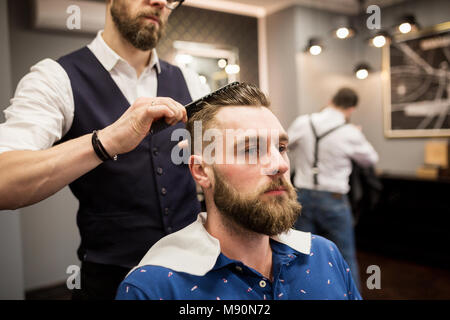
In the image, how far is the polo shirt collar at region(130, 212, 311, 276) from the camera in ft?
3.41

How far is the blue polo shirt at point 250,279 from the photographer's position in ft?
3.27

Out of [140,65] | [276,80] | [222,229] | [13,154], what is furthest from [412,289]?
[13,154]

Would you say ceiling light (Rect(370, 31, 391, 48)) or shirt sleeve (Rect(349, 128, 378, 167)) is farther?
ceiling light (Rect(370, 31, 391, 48))

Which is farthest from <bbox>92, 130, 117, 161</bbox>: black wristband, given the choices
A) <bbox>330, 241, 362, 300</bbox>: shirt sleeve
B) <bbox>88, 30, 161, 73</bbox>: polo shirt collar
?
<bbox>330, 241, 362, 300</bbox>: shirt sleeve

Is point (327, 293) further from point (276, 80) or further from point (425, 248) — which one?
point (276, 80)

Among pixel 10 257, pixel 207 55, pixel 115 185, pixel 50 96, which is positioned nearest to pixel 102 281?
pixel 115 185

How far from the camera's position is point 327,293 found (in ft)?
3.67

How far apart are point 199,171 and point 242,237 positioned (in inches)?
→ 9.8

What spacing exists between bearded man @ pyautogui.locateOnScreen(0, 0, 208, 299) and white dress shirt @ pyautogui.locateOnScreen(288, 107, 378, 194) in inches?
79.6

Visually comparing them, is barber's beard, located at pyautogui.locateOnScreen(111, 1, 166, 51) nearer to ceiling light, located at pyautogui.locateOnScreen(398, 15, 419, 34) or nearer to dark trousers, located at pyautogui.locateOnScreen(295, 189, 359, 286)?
dark trousers, located at pyautogui.locateOnScreen(295, 189, 359, 286)

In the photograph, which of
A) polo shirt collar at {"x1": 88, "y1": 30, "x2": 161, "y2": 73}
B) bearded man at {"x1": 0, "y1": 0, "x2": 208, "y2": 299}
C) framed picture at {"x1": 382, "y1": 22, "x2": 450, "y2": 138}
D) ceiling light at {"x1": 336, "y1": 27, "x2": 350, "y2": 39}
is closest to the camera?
bearded man at {"x1": 0, "y1": 0, "x2": 208, "y2": 299}

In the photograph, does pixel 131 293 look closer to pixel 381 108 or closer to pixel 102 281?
pixel 102 281

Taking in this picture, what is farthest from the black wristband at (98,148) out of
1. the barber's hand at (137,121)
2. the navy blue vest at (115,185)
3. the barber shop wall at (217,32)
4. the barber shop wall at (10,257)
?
the barber shop wall at (217,32)

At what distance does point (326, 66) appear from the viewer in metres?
5.25
